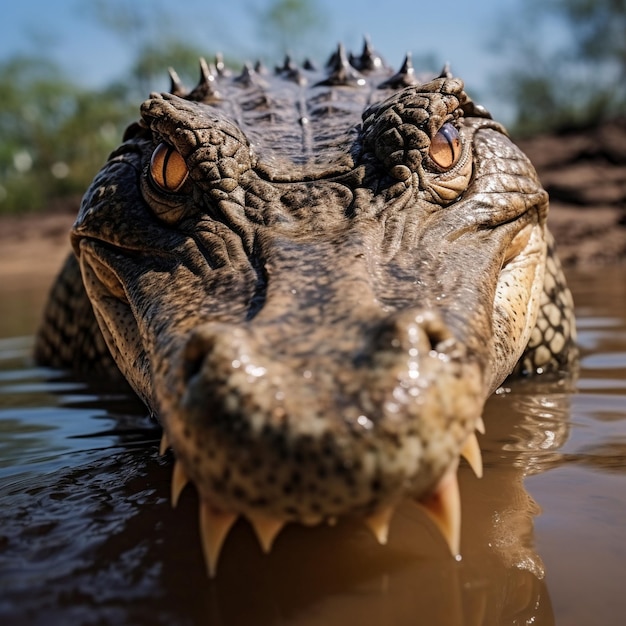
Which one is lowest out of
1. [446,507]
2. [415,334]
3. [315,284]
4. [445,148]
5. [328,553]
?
[328,553]

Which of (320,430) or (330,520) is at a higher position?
(320,430)

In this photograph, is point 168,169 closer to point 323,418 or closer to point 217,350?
point 217,350

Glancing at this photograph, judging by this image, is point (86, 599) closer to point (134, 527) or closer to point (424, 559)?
point (134, 527)

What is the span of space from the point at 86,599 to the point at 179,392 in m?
0.41

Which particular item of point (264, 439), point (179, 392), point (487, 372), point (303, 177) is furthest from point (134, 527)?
point (303, 177)

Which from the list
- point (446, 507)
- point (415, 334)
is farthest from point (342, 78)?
point (446, 507)

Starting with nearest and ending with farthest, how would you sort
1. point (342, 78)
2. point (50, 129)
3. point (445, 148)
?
point (445, 148)
point (342, 78)
point (50, 129)

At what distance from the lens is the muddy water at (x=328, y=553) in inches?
51.4

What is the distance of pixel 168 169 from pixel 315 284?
106 cm

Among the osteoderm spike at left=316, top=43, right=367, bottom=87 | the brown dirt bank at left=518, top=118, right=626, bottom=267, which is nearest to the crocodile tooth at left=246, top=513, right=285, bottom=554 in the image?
the osteoderm spike at left=316, top=43, right=367, bottom=87

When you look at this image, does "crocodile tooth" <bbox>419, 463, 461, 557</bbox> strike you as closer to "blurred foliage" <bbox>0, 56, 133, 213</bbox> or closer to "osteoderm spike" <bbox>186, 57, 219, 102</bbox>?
"osteoderm spike" <bbox>186, 57, 219, 102</bbox>

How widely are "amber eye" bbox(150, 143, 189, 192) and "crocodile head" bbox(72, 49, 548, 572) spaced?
0.06ft

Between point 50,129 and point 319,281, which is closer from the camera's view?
point 319,281

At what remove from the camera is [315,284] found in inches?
63.1
